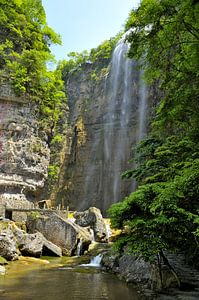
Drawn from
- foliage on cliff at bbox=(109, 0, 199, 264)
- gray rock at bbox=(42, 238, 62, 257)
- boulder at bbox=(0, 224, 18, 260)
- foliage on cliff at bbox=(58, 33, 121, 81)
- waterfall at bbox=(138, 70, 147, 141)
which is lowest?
gray rock at bbox=(42, 238, 62, 257)

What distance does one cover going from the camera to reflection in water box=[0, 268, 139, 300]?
6.85 meters

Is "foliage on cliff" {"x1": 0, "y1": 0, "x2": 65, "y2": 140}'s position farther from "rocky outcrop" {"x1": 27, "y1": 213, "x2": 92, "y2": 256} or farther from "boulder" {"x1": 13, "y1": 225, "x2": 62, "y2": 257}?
"boulder" {"x1": 13, "y1": 225, "x2": 62, "y2": 257}

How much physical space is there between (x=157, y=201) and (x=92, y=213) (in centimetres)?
1497

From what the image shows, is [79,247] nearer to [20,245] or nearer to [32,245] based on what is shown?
A: [32,245]

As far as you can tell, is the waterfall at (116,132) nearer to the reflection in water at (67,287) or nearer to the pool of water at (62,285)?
the pool of water at (62,285)

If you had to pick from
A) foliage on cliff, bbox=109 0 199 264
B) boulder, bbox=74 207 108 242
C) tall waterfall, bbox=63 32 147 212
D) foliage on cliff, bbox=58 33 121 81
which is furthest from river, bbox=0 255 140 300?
foliage on cliff, bbox=58 33 121 81

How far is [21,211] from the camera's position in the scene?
18.2 m

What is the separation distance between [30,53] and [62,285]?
61.5 ft

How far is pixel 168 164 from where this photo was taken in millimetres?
8711

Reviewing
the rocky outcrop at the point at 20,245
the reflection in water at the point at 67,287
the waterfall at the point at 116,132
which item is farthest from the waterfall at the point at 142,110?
the reflection in water at the point at 67,287

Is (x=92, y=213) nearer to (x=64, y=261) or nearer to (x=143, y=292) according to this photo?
(x=64, y=261)

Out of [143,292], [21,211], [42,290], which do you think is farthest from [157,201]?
[21,211]

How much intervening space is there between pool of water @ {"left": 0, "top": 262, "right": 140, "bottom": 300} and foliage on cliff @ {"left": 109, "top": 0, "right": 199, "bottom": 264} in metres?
1.52

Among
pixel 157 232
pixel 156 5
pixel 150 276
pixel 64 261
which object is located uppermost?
pixel 156 5
